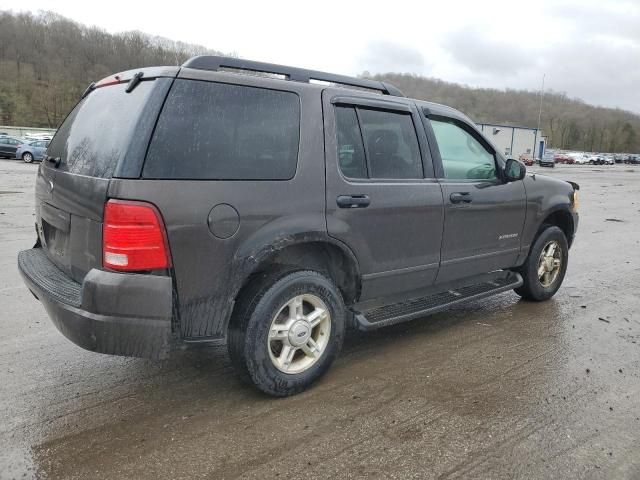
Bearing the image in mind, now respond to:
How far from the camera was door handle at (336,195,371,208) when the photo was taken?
133 inches

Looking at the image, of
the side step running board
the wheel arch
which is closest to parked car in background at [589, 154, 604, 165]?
the wheel arch

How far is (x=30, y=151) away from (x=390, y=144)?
3093 centimetres

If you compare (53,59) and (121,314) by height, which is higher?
(53,59)

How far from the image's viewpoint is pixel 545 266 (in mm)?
5348

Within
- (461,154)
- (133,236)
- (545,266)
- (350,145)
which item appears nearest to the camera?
(133,236)

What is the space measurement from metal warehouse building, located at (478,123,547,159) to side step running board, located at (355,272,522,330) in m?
65.4

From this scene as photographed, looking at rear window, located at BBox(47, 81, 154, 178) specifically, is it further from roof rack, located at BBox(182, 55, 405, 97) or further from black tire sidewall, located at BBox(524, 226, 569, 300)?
black tire sidewall, located at BBox(524, 226, 569, 300)

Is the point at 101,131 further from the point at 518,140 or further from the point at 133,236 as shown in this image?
the point at 518,140

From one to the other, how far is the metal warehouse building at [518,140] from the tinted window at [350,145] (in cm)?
6672


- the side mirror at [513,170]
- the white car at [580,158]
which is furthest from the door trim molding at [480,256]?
the white car at [580,158]

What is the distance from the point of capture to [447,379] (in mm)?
3600

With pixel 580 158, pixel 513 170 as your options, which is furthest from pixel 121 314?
pixel 580 158

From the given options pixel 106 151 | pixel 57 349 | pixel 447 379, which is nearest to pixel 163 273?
pixel 106 151

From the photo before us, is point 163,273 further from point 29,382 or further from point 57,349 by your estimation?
point 57,349
